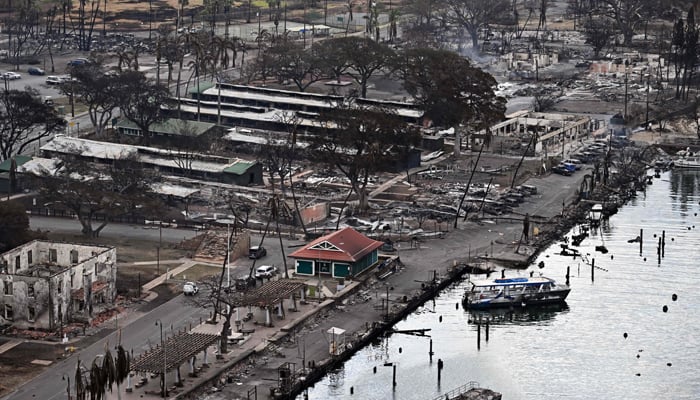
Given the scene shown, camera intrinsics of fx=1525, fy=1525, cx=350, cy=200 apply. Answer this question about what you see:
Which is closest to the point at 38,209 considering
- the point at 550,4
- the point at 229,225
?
the point at 229,225

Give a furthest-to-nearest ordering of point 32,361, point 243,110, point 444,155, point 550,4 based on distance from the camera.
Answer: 1. point 550,4
2. point 243,110
3. point 444,155
4. point 32,361

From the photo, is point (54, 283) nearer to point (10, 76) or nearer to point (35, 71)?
point (10, 76)

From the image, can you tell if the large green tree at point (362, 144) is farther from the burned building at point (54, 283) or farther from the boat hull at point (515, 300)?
the burned building at point (54, 283)

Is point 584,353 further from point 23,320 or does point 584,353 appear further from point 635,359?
point 23,320

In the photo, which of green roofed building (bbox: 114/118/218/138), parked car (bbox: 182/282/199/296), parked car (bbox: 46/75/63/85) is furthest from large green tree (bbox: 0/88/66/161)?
parked car (bbox: 46/75/63/85)

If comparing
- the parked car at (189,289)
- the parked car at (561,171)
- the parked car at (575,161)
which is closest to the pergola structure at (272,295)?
the parked car at (189,289)

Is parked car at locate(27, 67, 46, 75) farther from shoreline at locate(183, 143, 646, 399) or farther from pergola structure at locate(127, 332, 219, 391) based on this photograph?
pergola structure at locate(127, 332, 219, 391)
